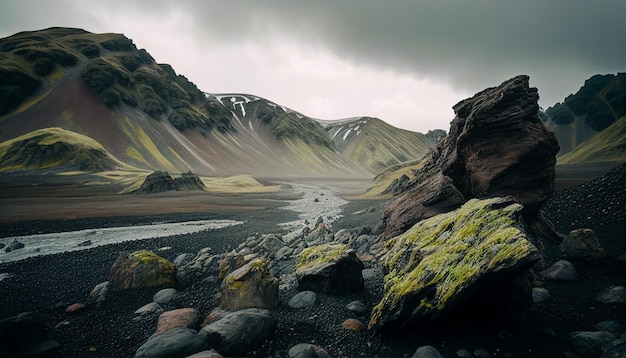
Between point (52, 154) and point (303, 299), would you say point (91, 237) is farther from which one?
point (52, 154)

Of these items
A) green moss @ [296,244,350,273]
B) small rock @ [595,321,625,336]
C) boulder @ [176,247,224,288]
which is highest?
green moss @ [296,244,350,273]

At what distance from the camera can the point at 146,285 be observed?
1614 cm

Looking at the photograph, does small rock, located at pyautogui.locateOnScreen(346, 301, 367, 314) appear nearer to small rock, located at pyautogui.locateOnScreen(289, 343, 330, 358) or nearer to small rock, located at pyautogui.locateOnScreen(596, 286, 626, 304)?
small rock, located at pyautogui.locateOnScreen(289, 343, 330, 358)

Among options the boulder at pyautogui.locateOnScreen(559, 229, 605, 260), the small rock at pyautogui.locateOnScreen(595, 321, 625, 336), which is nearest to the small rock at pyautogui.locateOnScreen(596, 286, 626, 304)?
the small rock at pyautogui.locateOnScreen(595, 321, 625, 336)

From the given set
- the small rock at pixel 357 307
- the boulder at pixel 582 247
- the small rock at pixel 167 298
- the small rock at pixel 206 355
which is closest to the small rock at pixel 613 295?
the boulder at pixel 582 247

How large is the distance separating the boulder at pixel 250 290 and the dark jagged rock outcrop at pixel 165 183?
6549cm

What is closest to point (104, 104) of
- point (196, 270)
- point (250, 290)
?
point (196, 270)

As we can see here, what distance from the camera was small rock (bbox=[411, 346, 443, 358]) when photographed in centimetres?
856

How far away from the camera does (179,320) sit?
11.9m

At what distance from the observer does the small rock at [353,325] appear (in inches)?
428

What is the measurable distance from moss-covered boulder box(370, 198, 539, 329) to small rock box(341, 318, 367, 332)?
1.68ft

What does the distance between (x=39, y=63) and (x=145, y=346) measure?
210m

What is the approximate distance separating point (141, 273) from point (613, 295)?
2164 centimetres

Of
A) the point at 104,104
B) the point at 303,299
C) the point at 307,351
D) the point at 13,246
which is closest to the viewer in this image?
the point at 307,351
